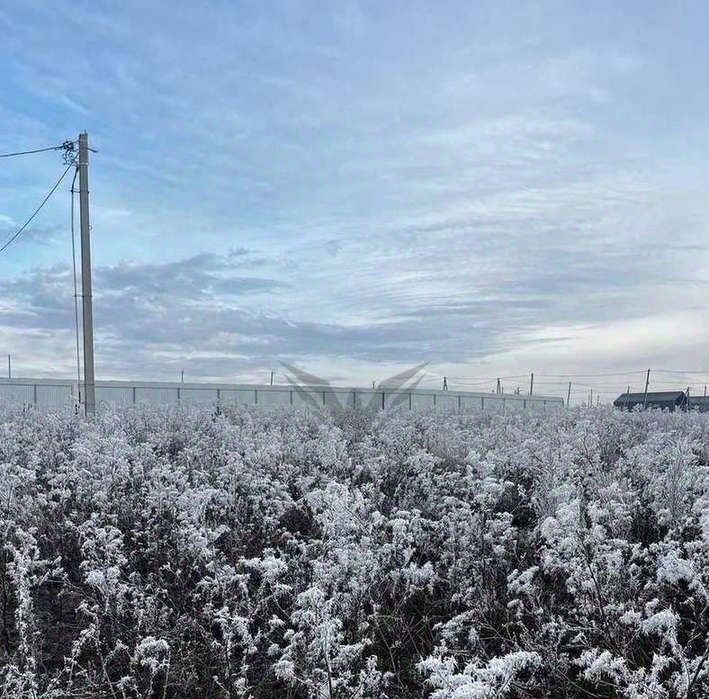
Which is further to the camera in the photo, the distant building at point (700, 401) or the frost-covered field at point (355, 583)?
the distant building at point (700, 401)

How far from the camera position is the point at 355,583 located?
176 inches

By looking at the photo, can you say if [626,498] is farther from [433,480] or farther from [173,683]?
[173,683]

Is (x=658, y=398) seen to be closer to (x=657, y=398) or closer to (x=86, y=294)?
(x=657, y=398)

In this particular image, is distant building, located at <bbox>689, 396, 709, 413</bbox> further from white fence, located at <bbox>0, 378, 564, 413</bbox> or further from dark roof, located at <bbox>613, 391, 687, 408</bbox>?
white fence, located at <bbox>0, 378, 564, 413</bbox>

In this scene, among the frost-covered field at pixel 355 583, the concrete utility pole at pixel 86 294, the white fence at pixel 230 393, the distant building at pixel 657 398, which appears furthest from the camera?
the distant building at pixel 657 398

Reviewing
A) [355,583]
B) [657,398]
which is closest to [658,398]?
[657,398]

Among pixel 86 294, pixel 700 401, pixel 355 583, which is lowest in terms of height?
pixel 355 583

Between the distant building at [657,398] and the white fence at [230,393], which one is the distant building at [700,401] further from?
the white fence at [230,393]

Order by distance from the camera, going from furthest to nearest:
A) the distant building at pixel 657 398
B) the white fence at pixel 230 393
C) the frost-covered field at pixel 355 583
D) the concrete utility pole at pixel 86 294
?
the distant building at pixel 657 398
the white fence at pixel 230 393
the concrete utility pole at pixel 86 294
the frost-covered field at pixel 355 583

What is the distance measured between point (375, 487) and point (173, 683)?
322 cm

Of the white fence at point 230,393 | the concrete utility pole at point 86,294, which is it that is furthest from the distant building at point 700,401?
the concrete utility pole at point 86,294

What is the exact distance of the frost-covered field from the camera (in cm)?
404

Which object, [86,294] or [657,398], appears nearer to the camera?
[86,294]

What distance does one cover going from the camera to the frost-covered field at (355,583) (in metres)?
4.04
